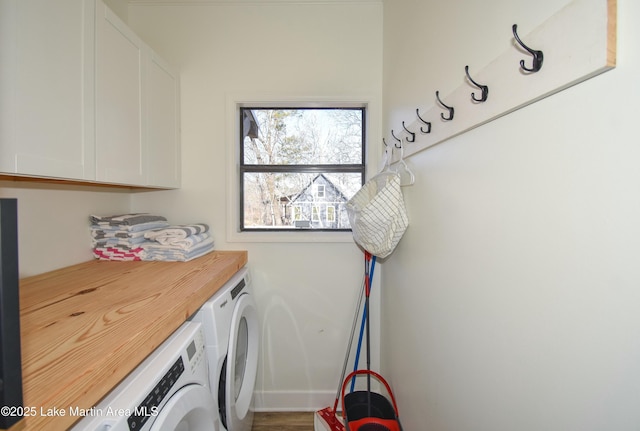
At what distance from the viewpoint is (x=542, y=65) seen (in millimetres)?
500

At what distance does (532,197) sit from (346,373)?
5.72 ft

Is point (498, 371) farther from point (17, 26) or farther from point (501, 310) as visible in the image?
point (17, 26)

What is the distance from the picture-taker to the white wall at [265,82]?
175 centimetres

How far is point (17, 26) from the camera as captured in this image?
789 mm

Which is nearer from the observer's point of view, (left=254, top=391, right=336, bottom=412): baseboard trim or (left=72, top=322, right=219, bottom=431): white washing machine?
(left=72, top=322, right=219, bottom=431): white washing machine

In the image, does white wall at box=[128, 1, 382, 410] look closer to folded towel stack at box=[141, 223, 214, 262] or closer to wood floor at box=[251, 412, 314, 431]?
wood floor at box=[251, 412, 314, 431]

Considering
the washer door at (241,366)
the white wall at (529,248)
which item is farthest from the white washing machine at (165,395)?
Answer: the white wall at (529,248)

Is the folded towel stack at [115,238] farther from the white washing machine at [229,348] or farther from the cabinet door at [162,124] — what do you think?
the white washing machine at [229,348]

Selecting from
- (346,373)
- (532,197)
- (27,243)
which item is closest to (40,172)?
(27,243)

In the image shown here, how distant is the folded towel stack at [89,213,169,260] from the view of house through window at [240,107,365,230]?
64 centimetres

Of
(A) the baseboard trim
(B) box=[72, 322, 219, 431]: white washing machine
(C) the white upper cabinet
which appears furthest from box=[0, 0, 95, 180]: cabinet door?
(A) the baseboard trim

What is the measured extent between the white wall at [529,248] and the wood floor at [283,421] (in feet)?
3.16

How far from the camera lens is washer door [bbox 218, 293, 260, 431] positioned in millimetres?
1104

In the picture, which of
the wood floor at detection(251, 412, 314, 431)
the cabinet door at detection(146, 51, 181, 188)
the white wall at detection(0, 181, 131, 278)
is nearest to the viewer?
the white wall at detection(0, 181, 131, 278)
